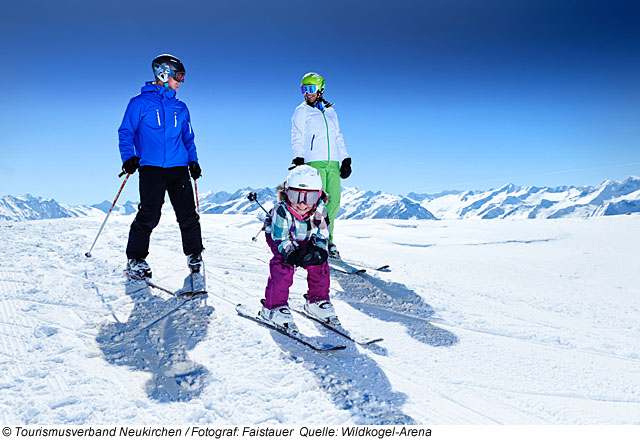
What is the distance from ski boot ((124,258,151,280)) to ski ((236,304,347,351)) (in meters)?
1.61

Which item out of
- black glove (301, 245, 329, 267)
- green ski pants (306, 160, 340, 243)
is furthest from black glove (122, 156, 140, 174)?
black glove (301, 245, 329, 267)

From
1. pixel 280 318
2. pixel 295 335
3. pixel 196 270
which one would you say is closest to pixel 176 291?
pixel 196 270

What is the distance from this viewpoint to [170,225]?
10000 millimetres

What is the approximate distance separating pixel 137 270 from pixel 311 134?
3.08 meters

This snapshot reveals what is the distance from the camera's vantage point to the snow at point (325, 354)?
2539mm

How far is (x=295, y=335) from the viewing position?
3525 millimetres

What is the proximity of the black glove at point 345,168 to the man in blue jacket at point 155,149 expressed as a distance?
2.21 m

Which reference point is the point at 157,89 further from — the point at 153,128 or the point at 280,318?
the point at 280,318

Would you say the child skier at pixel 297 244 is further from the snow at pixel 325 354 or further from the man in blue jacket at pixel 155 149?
the man in blue jacket at pixel 155 149

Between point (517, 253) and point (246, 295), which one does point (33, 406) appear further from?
point (517, 253)

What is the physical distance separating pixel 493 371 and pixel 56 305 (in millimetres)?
4299

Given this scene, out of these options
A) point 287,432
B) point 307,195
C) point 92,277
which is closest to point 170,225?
point 92,277

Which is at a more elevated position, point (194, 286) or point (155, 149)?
point (155, 149)

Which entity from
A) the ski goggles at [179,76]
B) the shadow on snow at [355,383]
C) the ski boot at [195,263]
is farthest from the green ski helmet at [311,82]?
the shadow on snow at [355,383]
